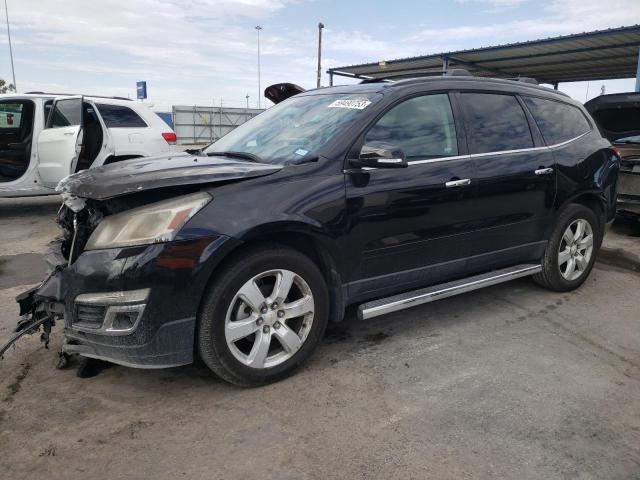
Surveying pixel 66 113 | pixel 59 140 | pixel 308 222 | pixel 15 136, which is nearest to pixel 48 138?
pixel 59 140

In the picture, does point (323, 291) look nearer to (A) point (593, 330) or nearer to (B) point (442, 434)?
(B) point (442, 434)

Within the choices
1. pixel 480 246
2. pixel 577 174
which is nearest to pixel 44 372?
pixel 480 246

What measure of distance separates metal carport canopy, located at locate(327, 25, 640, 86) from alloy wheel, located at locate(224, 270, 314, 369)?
12.0m

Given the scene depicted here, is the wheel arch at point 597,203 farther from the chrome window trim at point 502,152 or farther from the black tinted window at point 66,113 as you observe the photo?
the black tinted window at point 66,113

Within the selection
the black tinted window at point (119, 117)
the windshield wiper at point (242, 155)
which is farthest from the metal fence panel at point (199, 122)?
the windshield wiper at point (242, 155)

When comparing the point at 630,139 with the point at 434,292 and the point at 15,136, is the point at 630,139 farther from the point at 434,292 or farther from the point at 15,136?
the point at 15,136

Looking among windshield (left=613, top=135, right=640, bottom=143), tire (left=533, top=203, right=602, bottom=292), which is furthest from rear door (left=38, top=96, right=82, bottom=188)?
windshield (left=613, top=135, right=640, bottom=143)

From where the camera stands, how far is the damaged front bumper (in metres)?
2.43

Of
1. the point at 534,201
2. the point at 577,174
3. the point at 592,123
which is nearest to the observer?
the point at 534,201

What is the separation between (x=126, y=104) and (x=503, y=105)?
20.0 feet

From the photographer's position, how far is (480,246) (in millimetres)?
3732

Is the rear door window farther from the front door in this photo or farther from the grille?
the front door

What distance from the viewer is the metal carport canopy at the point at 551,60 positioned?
1591cm

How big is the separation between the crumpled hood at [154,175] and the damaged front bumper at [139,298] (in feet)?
1.02
